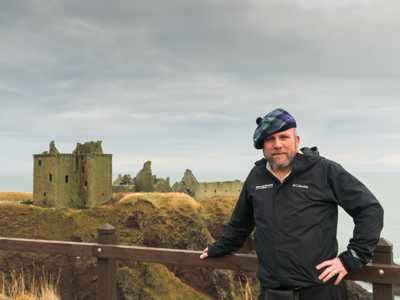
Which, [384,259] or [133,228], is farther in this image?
[133,228]

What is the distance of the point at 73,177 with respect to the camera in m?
61.2

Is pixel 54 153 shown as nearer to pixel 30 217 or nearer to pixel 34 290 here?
pixel 30 217

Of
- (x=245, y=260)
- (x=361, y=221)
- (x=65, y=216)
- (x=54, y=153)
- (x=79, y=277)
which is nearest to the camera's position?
(x=361, y=221)

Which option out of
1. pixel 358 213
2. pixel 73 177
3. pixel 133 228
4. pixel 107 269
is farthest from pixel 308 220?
pixel 73 177

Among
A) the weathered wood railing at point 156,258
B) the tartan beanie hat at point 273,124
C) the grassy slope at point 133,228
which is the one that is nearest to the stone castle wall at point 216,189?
the grassy slope at point 133,228

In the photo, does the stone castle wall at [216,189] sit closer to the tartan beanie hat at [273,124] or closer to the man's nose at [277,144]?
the tartan beanie hat at [273,124]

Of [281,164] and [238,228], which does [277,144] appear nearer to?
[281,164]

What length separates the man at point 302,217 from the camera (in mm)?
4375

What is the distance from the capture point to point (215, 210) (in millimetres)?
69125

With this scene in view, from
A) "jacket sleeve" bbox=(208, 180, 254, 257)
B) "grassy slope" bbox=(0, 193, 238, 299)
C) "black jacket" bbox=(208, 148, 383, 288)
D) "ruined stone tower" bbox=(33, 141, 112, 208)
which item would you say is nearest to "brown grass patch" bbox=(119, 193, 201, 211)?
"grassy slope" bbox=(0, 193, 238, 299)

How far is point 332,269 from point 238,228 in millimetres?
1309

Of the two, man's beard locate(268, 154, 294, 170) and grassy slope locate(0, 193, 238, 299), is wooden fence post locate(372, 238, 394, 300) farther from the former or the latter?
grassy slope locate(0, 193, 238, 299)

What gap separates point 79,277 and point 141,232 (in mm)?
8876

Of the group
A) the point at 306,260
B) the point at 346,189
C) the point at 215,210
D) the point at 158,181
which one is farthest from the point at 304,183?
the point at 158,181
